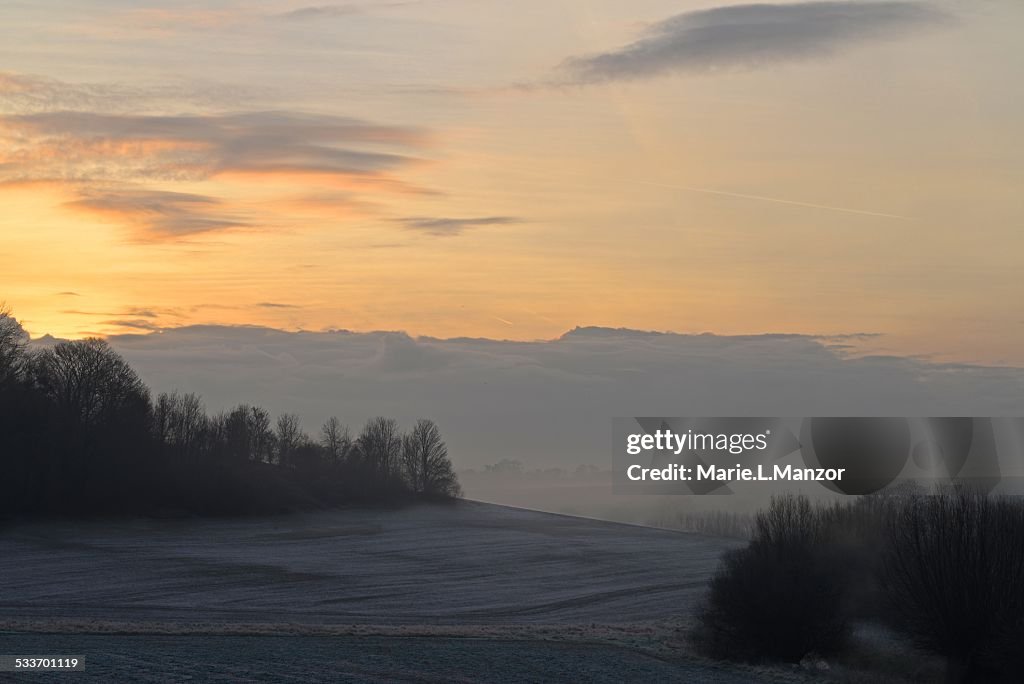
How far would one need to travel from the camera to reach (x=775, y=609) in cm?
4969

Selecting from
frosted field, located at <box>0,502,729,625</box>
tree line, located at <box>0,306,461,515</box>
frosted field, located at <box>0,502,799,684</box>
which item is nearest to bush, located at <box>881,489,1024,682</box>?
frosted field, located at <box>0,502,799,684</box>

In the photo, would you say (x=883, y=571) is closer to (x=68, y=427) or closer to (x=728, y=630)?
(x=728, y=630)

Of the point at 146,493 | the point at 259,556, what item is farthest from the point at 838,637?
the point at 146,493

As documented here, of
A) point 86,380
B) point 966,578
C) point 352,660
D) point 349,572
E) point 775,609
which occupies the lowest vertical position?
point 349,572

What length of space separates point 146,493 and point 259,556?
107ft

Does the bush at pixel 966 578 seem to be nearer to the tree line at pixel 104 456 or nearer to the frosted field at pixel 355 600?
the frosted field at pixel 355 600

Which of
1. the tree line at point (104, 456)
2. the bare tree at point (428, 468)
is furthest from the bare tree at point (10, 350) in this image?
the bare tree at point (428, 468)

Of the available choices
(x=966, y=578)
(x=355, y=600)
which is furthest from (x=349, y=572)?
(x=966, y=578)

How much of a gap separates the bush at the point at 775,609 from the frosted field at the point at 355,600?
2.59 metres

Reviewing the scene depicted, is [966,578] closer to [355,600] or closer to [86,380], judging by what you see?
[355,600]

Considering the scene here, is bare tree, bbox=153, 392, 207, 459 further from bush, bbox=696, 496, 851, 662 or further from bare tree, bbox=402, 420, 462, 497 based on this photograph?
bush, bbox=696, 496, 851, 662

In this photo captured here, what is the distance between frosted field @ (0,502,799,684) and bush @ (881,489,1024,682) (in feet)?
25.3

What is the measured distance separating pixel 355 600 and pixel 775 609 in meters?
29.8

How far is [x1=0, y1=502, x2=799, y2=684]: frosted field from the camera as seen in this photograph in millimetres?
39750
